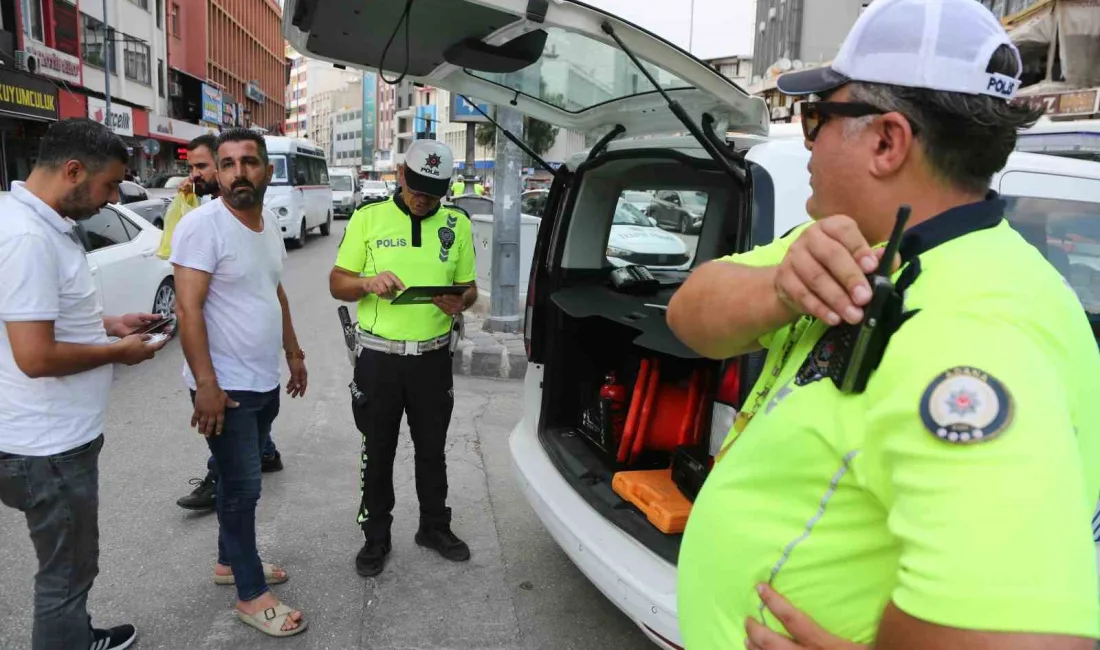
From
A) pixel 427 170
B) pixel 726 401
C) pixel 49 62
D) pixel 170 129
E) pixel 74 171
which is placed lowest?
pixel 726 401

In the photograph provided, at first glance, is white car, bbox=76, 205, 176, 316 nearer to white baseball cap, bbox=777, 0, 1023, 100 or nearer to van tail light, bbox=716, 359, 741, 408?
van tail light, bbox=716, 359, 741, 408

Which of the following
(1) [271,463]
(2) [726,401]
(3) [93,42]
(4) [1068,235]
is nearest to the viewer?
(2) [726,401]

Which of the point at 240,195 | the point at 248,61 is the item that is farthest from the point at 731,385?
the point at 248,61

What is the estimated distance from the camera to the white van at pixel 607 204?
2.26 metres

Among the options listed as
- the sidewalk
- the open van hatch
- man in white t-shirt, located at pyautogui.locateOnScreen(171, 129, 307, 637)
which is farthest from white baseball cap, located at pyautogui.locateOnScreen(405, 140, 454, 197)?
the sidewalk

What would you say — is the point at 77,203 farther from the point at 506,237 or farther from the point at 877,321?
the point at 506,237

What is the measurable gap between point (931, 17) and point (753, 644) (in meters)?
0.89

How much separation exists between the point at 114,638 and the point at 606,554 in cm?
189

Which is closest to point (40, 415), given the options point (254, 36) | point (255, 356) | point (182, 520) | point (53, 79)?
point (255, 356)

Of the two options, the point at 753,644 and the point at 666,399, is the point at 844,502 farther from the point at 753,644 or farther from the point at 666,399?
the point at 666,399

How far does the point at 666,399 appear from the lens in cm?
322

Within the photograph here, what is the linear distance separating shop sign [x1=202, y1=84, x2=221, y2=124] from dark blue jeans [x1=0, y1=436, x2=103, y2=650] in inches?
1852

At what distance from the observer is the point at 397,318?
10.9 feet

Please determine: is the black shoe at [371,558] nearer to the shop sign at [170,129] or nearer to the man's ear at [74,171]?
the man's ear at [74,171]
